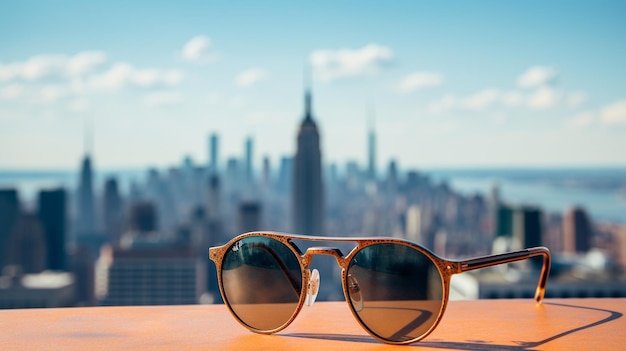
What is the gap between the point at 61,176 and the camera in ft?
193

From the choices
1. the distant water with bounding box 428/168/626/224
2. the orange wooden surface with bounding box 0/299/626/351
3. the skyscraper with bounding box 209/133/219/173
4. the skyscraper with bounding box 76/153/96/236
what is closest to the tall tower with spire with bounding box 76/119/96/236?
the skyscraper with bounding box 76/153/96/236

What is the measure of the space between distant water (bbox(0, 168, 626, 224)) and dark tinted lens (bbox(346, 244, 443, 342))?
141ft

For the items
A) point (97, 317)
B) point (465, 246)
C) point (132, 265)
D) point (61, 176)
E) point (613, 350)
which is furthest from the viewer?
point (61, 176)

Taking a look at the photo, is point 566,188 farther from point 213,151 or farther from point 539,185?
point 213,151

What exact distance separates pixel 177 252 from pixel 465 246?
1686 cm

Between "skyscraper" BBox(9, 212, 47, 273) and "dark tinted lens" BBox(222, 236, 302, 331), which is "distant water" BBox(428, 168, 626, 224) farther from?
"dark tinted lens" BBox(222, 236, 302, 331)

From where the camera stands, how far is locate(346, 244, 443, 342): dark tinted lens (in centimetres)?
92

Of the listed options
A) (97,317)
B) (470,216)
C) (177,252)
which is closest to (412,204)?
(470,216)

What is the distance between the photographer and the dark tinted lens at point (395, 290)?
3.02 ft

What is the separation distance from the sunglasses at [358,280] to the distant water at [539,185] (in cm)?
4308

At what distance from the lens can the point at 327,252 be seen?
946 millimetres

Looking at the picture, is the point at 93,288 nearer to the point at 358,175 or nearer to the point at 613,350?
the point at 358,175

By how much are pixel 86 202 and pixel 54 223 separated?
13.2 metres

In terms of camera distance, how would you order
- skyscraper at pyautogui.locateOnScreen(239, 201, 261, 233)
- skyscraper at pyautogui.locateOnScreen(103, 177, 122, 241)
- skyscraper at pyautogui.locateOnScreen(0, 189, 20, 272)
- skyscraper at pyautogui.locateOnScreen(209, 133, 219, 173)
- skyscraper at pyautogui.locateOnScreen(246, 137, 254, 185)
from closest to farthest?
skyscraper at pyautogui.locateOnScreen(0, 189, 20, 272)
skyscraper at pyautogui.locateOnScreen(239, 201, 261, 233)
skyscraper at pyautogui.locateOnScreen(103, 177, 122, 241)
skyscraper at pyautogui.locateOnScreen(246, 137, 254, 185)
skyscraper at pyautogui.locateOnScreen(209, 133, 219, 173)
